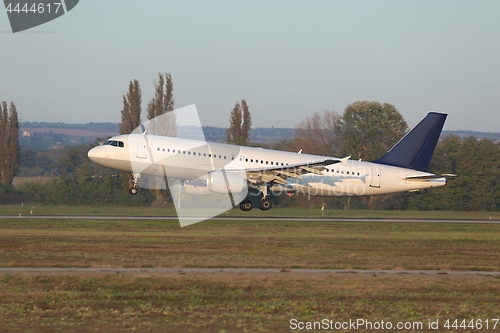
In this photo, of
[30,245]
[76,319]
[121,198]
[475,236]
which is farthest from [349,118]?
[76,319]

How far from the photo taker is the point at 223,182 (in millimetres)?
35281

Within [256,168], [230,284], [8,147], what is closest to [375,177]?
[256,168]

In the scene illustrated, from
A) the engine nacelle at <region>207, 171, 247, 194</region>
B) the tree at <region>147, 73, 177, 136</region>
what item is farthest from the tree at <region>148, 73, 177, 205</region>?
the engine nacelle at <region>207, 171, 247, 194</region>

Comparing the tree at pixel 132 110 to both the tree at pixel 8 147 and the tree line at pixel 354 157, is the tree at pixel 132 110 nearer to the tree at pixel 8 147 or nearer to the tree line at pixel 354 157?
the tree line at pixel 354 157

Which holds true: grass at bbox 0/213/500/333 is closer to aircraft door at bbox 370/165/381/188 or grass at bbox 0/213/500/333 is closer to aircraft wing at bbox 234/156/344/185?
aircraft wing at bbox 234/156/344/185

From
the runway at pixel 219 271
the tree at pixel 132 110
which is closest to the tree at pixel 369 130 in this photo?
the tree at pixel 132 110

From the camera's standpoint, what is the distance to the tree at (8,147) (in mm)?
61281

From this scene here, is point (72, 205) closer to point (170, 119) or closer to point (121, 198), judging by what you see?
point (121, 198)

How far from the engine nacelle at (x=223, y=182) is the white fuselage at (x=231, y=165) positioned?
1.39 meters

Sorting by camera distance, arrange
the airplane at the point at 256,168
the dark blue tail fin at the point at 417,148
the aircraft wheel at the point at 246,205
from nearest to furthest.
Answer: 1. the airplane at the point at 256,168
2. the aircraft wheel at the point at 246,205
3. the dark blue tail fin at the point at 417,148

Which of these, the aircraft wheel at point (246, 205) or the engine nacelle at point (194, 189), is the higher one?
the engine nacelle at point (194, 189)

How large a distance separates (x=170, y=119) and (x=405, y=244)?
33.1 metres

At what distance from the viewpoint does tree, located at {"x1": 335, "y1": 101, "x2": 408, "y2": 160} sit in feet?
220

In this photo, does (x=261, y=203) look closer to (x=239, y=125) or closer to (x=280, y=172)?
(x=280, y=172)
